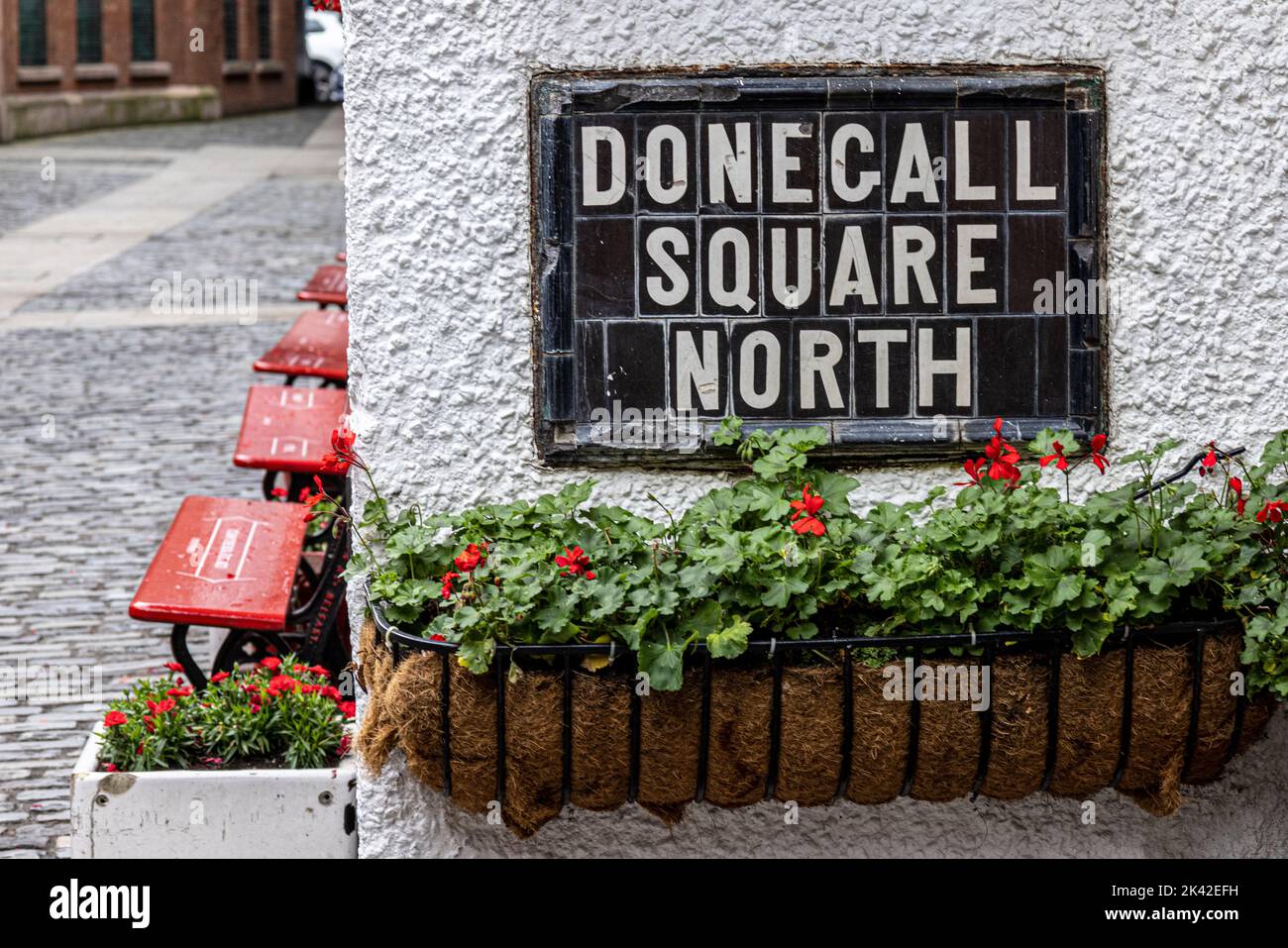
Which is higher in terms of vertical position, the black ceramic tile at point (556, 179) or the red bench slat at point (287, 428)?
the black ceramic tile at point (556, 179)

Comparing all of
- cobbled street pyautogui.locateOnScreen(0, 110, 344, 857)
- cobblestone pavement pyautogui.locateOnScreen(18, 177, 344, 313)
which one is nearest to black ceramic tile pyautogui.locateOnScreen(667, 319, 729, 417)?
cobbled street pyautogui.locateOnScreen(0, 110, 344, 857)

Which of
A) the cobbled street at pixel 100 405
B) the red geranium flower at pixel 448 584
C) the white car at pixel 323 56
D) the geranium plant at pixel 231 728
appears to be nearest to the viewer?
the red geranium flower at pixel 448 584

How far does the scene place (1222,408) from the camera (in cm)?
354

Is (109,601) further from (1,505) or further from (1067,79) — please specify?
(1067,79)

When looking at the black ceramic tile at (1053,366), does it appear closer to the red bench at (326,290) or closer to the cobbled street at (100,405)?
the cobbled street at (100,405)

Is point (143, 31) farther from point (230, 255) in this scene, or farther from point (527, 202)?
point (527, 202)

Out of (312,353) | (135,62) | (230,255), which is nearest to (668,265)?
(312,353)

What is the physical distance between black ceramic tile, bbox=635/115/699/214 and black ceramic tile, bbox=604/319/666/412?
9.6 inches

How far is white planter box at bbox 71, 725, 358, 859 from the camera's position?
379 cm

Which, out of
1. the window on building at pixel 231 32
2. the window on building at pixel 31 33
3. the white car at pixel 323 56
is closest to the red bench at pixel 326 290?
the window on building at pixel 31 33

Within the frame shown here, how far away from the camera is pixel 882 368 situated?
11.5 feet

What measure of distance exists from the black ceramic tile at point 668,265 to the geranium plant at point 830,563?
29 cm

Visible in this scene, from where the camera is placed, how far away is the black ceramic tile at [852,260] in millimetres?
3467

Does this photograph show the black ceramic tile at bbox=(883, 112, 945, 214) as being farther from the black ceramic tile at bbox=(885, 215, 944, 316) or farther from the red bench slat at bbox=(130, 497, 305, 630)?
the red bench slat at bbox=(130, 497, 305, 630)
